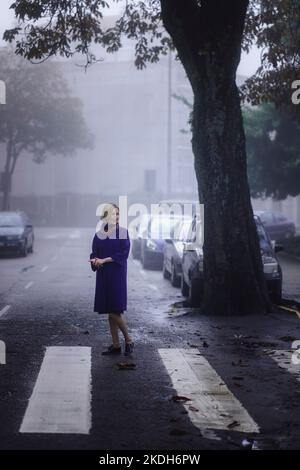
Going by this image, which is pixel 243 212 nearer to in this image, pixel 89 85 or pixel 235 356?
pixel 235 356

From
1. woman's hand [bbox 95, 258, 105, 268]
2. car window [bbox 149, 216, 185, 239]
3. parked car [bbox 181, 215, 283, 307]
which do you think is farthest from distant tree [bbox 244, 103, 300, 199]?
woman's hand [bbox 95, 258, 105, 268]

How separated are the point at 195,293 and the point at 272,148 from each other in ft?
62.4

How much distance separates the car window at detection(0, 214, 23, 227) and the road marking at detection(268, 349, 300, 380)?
73.7 ft

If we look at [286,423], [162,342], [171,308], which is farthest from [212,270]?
[286,423]

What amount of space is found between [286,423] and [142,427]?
4.08 ft

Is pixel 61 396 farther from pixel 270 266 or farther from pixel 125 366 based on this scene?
pixel 270 266

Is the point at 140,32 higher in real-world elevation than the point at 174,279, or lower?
higher

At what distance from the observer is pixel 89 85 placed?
71.4 meters

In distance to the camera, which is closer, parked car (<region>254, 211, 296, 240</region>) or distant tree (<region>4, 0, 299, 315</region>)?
distant tree (<region>4, 0, 299, 315</region>)

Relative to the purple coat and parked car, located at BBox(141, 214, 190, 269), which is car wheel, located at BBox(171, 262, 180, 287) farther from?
the purple coat

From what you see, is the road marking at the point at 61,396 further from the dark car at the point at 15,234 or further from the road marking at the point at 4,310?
the dark car at the point at 15,234

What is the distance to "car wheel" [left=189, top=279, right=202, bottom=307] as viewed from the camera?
15195mm

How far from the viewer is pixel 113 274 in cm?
992

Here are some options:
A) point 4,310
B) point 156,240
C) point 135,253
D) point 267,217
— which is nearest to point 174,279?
point 156,240
